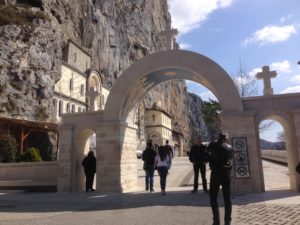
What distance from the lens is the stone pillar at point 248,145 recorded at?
9.94 m

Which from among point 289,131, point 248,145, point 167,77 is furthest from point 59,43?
point 289,131

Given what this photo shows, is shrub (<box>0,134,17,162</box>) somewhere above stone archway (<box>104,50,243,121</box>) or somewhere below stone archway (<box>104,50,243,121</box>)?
below

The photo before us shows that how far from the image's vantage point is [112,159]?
11.5m

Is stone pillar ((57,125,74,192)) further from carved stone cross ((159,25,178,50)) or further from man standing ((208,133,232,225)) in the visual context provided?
man standing ((208,133,232,225))

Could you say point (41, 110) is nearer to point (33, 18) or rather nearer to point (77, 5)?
point (33, 18)

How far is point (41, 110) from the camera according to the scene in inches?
1261

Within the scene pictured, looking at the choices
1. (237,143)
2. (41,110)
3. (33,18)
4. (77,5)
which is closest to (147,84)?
(237,143)

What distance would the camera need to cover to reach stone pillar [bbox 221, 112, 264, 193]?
9.94 meters

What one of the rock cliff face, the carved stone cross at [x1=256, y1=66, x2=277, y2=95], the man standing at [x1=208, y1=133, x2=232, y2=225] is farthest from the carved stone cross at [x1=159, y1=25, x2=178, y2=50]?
the man standing at [x1=208, y1=133, x2=232, y2=225]

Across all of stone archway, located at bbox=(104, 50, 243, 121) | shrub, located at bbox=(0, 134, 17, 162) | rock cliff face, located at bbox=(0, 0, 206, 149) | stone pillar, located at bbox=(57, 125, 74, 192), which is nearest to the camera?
stone archway, located at bbox=(104, 50, 243, 121)

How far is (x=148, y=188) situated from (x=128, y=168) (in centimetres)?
120

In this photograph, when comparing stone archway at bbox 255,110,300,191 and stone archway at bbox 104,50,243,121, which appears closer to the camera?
stone archway at bbox 255,110,300,191

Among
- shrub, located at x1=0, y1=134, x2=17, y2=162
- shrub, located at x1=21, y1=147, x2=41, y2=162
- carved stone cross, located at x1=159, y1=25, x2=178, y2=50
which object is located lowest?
shrub, located at x1=21, y1=147, x2=41, y2=162

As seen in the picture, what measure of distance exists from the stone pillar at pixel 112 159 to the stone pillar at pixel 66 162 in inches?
50.9
